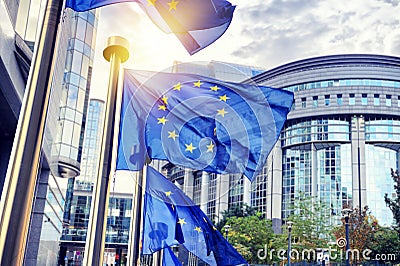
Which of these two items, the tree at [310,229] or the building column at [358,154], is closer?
the tree at [310,229]

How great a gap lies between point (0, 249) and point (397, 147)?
7251 cm

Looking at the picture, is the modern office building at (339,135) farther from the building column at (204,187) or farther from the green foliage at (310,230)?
the building column at (204,187)

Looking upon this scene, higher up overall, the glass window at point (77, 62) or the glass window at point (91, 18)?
the glass window at point (91, 18)

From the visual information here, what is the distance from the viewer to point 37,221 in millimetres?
25000

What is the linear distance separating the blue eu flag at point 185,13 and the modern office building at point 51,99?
27.1 ft

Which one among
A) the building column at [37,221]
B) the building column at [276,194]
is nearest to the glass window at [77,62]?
the building column at [37,221]

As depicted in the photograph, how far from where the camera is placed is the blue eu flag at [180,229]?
10.3 metres

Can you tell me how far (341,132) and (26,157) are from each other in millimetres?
69382

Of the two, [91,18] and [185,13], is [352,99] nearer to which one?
[91,18]

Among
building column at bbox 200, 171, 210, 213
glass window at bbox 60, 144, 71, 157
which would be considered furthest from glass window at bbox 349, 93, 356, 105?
building column at bbox 200, 171, 210, 213

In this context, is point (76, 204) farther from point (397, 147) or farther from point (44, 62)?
point (44, 62)

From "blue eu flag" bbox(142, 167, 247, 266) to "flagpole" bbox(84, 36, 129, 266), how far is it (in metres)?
2.43

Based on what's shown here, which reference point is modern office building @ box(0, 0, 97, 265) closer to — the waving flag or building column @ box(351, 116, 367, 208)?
the waving flag

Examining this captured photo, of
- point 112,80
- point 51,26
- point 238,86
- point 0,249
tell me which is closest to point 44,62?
point 51,26
